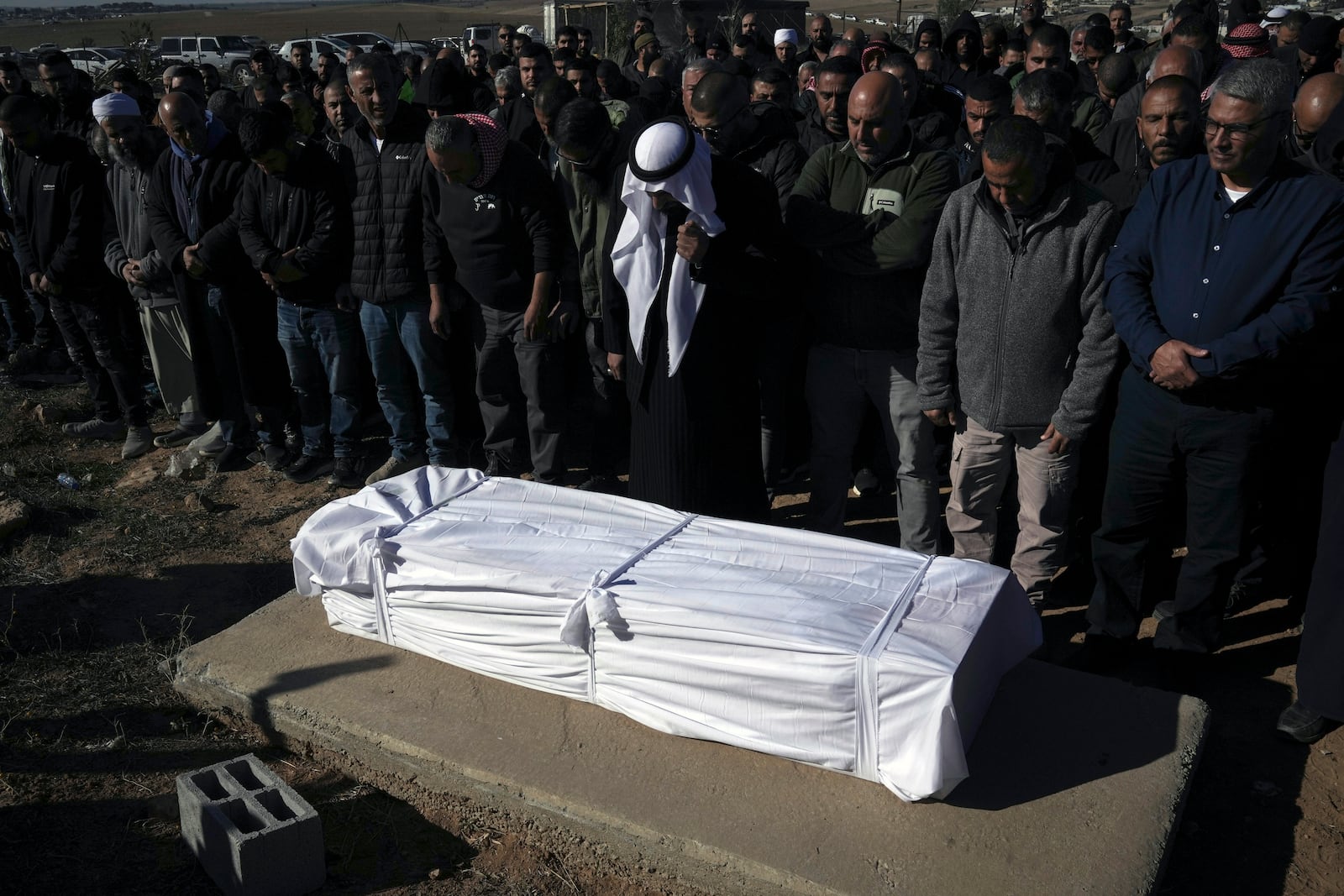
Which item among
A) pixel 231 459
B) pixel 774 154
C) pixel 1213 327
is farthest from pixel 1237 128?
pixel 231 459

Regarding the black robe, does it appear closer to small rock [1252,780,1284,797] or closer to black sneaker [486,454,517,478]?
black sneaker [486,454,517,478]

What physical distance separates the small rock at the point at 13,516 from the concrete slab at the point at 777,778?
2236 mm

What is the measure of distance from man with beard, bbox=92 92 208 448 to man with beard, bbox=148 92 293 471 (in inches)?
5.5

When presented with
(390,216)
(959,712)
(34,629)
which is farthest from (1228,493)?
(34,629)

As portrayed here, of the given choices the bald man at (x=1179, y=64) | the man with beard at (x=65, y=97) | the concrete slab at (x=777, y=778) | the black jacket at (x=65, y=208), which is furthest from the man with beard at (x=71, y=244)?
the bald man at (x=1179, y=64)

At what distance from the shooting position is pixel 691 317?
4004mm

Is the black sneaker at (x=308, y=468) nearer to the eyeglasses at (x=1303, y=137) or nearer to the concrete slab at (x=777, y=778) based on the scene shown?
the concrete slab at (x=777, y=778)

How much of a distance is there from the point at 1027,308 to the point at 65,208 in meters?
5.48

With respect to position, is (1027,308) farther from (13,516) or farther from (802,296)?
(13,516)

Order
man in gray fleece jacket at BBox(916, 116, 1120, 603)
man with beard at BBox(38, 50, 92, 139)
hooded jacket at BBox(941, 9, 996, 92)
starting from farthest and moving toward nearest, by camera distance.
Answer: hooded jacket at BBox(941, 9, 996, 92) < man with beard at BBox(38, 50, 92, 139) < man in gray fleece jacket at BBox(916, 116, 1120, 603)

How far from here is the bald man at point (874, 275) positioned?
3.95 meters

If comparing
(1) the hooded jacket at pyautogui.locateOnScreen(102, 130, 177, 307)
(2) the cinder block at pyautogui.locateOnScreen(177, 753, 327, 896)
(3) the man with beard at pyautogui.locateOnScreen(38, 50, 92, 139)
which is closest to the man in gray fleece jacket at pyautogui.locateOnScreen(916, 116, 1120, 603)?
(2) the cinder block at pyautogui.locateOnScreen(177, 753, 327, 896)

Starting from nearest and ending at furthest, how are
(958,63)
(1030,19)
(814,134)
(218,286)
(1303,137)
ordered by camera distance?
1. (1303,137)
2. (218,286)
3. (814,134)
4. (958,63)
5. (1030,19)

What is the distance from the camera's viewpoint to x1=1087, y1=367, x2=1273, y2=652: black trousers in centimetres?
340
